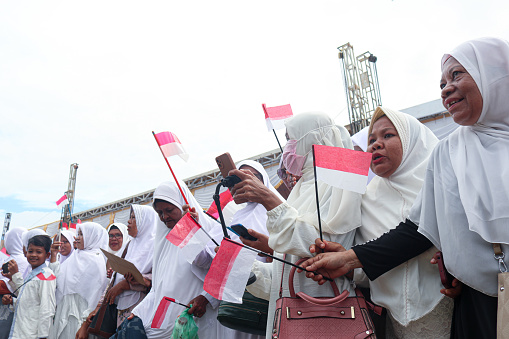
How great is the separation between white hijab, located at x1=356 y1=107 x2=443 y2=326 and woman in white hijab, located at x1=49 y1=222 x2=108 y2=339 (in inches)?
171

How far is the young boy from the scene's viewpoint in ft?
17.1

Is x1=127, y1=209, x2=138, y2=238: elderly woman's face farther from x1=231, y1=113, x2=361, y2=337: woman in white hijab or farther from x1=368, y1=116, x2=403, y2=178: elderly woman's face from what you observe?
x1=368, y1=116, x2=403, y2=178: elderly woman's face

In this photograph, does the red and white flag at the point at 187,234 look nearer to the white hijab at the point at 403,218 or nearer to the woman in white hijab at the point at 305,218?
the woman in white hijab at the point at 305,218

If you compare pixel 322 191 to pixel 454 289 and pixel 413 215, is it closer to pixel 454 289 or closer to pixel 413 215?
pixel 413 215

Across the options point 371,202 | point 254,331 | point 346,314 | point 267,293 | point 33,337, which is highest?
point 371,202

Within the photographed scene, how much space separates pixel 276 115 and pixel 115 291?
2280 mm

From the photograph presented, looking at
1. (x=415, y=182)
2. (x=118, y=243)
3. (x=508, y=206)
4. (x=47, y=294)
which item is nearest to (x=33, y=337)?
(x=47, y=294)

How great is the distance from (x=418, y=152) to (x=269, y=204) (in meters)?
0.76

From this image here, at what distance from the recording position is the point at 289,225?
187cm

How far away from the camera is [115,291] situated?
395 cm

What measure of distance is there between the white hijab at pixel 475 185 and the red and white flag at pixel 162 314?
233 centimetres

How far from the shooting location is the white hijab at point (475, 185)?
1.39m

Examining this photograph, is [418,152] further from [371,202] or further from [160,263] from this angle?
[160,263]

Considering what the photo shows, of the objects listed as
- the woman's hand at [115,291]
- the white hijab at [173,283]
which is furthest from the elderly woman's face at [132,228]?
the white hijab at [173,283]
